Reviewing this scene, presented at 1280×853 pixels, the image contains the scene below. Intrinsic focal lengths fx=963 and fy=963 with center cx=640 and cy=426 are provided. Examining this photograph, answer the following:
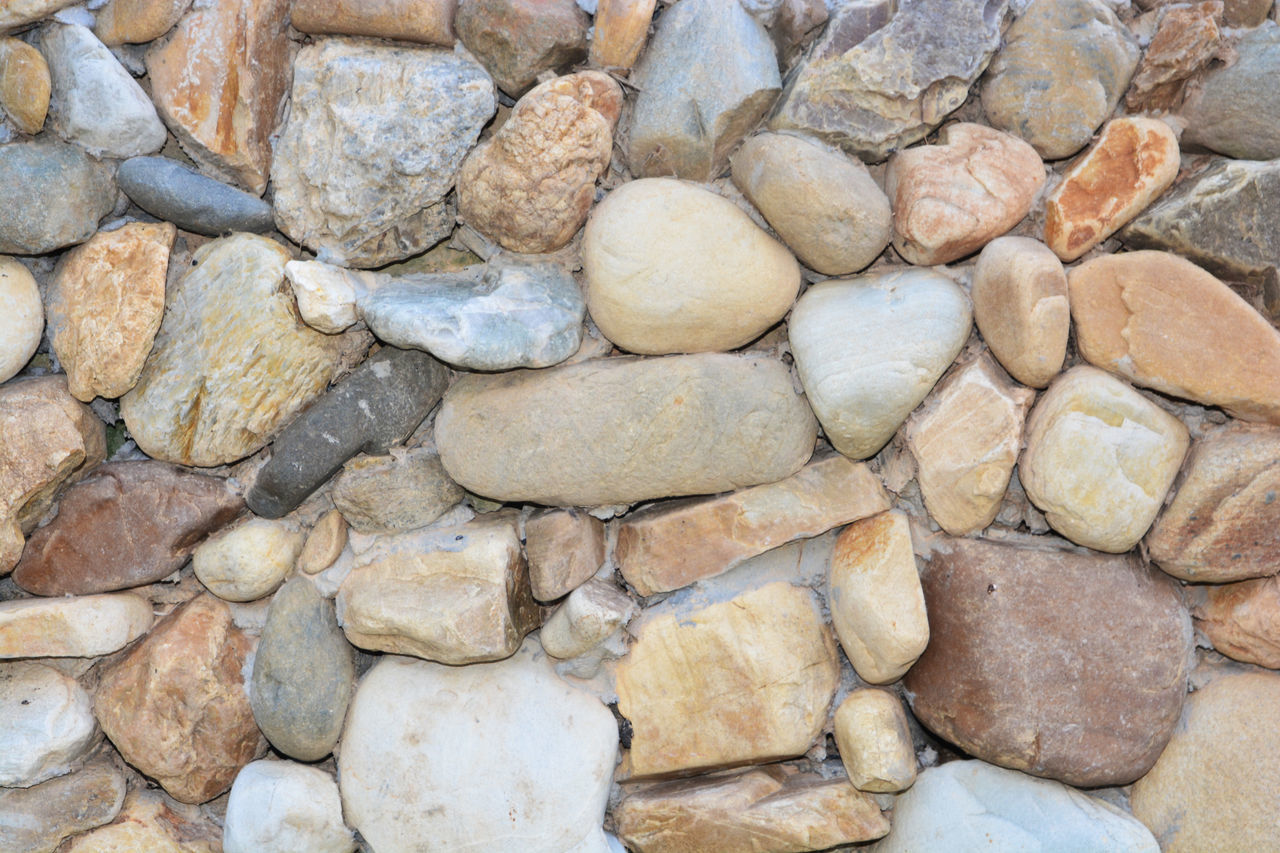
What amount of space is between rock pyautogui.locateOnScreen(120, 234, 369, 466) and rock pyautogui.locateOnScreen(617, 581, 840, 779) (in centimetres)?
79

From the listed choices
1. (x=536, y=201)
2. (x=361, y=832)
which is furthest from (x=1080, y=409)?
(x=361, y=832)

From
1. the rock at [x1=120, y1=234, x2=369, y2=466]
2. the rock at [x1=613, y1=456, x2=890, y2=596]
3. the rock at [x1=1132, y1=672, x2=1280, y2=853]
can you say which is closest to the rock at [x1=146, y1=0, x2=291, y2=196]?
the rock at [x1=120, y1=234, x2=369, y2=466]

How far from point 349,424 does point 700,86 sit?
0.86 metres

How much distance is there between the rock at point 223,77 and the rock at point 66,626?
854 mm

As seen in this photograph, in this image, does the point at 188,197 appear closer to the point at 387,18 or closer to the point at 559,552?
the point at 387,18

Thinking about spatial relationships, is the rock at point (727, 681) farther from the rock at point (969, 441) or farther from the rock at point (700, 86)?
the rock at point (700, 86)

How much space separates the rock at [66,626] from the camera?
175 centimetres

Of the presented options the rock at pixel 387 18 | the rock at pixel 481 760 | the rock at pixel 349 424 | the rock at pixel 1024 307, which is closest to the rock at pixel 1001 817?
the rock at pixel 481 760

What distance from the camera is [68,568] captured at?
1.80 m

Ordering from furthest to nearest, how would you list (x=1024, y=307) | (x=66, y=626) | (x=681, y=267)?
1. (x=66, y=626)
2. (x=681, y=267)
3. (x=1024, y=307)

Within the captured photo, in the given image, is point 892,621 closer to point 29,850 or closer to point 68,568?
point 68,568

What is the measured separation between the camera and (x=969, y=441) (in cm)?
163

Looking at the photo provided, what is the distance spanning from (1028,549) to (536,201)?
105 cm

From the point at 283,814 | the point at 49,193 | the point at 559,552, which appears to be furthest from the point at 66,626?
the point at 559,552
